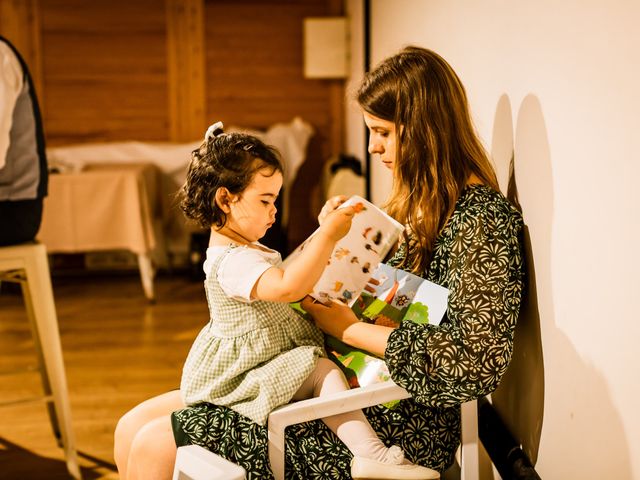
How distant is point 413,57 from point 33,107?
1.19 metres

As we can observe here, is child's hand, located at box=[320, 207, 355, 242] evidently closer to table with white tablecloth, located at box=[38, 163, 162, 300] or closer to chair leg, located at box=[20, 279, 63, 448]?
chair leg, located at box=[20, 279, 63, 448]

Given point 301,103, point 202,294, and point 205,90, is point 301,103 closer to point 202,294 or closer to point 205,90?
point 205,90

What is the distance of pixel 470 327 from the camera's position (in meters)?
1.35

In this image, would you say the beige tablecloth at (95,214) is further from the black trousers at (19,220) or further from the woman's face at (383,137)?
the woman's face at (383,137)

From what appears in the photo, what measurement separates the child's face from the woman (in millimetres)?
125

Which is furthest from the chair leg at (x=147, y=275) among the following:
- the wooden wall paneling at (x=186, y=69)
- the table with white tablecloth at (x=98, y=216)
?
→ the wooden wall paneling at (x=186, y=69)

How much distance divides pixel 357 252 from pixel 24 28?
4.76 meters

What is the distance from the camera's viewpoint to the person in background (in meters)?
2.10

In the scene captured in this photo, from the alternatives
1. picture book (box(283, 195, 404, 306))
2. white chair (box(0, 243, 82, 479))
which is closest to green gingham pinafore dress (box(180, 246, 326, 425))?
picture book (box(283, 195, 404, 306))

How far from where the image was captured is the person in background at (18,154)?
2.10 metres

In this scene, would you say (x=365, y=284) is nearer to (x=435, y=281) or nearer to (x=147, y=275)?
(x=435, y=281)

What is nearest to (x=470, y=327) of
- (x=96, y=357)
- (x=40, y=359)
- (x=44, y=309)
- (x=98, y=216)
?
(x=44, y=309)

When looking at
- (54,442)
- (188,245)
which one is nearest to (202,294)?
(188,245)

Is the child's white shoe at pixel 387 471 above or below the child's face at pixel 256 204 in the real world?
below
